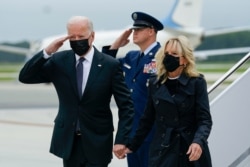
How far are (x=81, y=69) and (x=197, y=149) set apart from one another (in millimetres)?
1012

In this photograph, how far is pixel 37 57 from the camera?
462cm

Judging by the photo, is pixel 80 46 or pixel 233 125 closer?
pixel 80 46

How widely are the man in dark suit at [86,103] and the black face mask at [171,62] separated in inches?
18.3

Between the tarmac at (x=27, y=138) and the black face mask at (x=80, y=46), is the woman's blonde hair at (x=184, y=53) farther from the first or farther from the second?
the tarmac at (x=27, y=138)

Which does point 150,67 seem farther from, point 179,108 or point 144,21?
point 179,108

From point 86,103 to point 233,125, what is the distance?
3.97ft

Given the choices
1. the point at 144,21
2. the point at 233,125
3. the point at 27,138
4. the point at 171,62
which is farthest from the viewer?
the point at 27,138

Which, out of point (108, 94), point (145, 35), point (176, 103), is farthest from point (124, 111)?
point (145, 35)

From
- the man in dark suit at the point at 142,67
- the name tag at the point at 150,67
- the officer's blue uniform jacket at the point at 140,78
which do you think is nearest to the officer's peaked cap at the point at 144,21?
the man in dark suit at the point at 142,67

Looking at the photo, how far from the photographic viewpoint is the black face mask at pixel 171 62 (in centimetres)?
423

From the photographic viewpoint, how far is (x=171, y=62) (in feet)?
13.9

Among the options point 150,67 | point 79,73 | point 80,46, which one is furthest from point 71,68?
point 150,67

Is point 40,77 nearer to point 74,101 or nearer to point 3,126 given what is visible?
point 74,101

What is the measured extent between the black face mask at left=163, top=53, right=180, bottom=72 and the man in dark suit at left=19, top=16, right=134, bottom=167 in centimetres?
47
